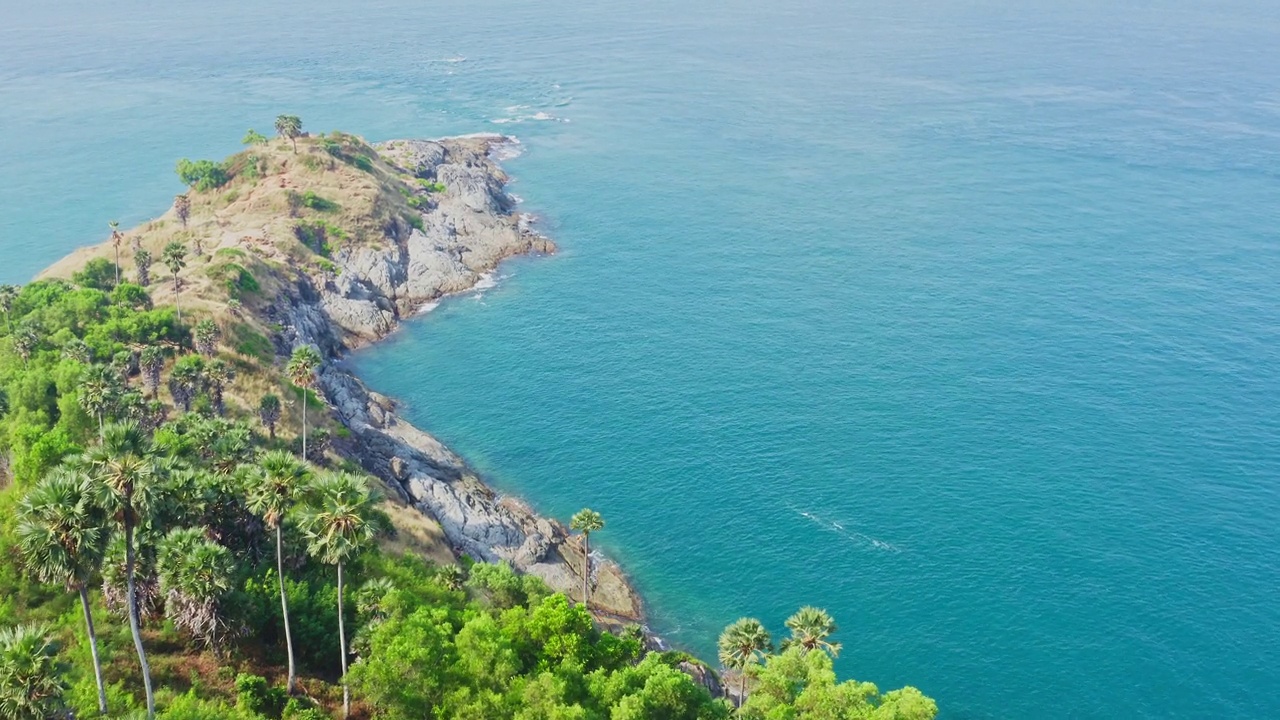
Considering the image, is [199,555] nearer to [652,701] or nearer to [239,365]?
[652,701]

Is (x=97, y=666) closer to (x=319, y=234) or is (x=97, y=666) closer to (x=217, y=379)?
(x=217, y=379)

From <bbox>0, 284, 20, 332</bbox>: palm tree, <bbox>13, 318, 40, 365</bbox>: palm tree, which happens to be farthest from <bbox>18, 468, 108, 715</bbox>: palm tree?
<bbox>0, 284, 20, 332</bbox>: palm tree

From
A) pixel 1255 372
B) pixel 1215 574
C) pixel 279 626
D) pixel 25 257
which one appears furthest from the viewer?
pixel 25 257

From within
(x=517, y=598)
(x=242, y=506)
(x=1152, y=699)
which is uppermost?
(x=242, y=506)

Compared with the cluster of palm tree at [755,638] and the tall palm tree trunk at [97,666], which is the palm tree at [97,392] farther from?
the cluster of palm tree at [755,638]

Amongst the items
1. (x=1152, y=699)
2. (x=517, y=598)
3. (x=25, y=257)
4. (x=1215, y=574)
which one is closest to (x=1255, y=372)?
(x=1215, y=574)
